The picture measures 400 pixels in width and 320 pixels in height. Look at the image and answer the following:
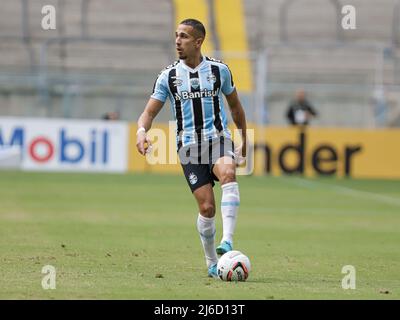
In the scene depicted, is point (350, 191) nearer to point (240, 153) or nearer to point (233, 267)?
point (240, 153)

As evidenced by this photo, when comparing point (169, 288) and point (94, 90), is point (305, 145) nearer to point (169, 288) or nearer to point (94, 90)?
point (94, 90)

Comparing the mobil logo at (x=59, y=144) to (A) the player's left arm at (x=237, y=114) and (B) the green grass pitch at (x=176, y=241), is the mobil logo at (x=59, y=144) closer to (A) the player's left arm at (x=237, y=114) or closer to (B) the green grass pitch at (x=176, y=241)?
(B) the green grass pitch at (x=176, y=241)

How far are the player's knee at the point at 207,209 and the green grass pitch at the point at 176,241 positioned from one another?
0.59 meters

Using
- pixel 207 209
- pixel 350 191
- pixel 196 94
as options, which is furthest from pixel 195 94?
pixel 350 191

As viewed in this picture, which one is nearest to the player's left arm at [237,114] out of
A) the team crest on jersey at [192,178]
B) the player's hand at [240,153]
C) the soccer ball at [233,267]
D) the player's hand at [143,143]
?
the player's hand at [240,153]

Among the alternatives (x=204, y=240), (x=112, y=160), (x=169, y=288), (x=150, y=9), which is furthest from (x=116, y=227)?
(x=150, y=9)

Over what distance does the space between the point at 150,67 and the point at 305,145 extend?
7030mm

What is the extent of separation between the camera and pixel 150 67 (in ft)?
116

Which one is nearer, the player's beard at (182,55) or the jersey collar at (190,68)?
the player's beard at (182,55)

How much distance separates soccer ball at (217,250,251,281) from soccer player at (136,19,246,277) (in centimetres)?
41

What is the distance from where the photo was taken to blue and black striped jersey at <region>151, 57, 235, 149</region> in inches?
403

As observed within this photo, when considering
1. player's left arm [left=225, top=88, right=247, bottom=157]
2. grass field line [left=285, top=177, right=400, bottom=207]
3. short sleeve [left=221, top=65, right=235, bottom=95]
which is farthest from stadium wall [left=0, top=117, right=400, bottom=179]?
short sleeve [left=221, top=65, right=235, bottom=95]

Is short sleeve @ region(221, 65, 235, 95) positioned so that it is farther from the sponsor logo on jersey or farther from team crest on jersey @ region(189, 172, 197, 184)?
team crest on jersey @ region(189, 172, 197, 184)

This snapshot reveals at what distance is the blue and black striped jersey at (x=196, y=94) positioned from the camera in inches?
403
